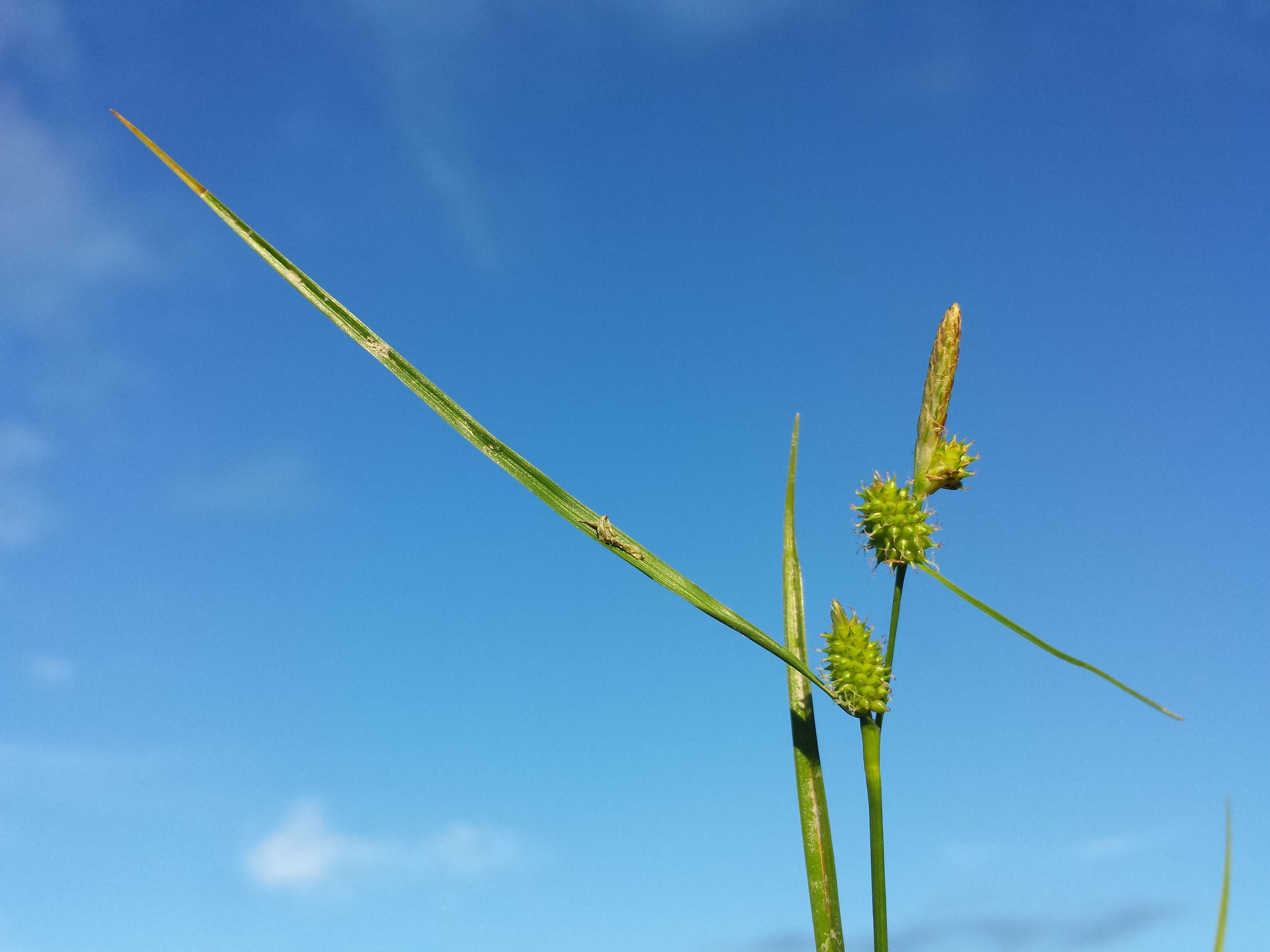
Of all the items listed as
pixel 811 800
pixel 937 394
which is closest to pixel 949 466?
pixel 937 394

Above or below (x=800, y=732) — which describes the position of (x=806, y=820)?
below

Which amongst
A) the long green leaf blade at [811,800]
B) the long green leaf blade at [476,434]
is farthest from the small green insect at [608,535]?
the long green leaf blade at [811,800]

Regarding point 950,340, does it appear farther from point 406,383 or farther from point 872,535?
point 406,383

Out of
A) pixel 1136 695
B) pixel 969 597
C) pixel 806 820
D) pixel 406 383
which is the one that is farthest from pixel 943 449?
pixel 406 383

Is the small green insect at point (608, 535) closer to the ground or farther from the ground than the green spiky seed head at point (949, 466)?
closer to the ground

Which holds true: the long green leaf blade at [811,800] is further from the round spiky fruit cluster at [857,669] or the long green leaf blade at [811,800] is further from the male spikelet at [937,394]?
the male spikelet at [937,394]

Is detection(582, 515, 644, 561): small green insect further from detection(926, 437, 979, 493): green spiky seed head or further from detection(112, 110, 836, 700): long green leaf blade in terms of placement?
detection(926, 437, 979, 493): green spiky seed head

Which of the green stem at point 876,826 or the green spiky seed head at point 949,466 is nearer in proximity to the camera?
the green stem at point 876,826
